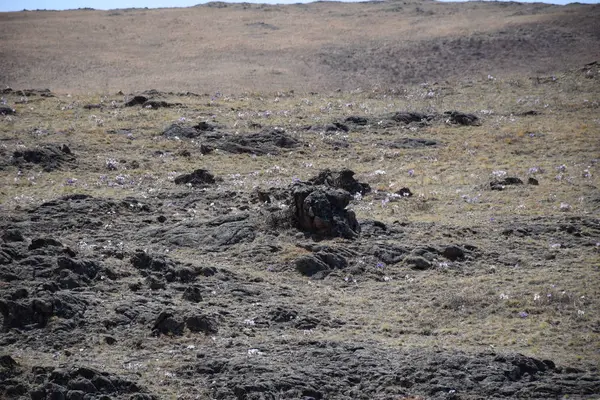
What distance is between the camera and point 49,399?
10477mm

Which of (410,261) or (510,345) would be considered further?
(410,261)

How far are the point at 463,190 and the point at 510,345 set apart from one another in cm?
1017

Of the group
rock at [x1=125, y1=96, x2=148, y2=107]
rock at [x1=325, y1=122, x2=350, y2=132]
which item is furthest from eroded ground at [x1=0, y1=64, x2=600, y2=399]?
rock at [x1=125, y1=96, x2=148, y2=107]

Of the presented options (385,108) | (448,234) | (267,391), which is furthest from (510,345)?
(385,108)

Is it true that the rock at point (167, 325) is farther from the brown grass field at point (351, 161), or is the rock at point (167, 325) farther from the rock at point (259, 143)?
the rock at point (259, 143)

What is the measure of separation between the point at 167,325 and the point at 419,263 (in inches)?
218

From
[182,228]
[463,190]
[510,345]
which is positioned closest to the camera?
[510,345]

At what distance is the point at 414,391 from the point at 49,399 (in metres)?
4.31

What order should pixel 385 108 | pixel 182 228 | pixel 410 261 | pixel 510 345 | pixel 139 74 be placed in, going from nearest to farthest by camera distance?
pixel 510 345 < pixel 410 261 < pixel 182 228 < pixel 385 108 < pixel 139 74

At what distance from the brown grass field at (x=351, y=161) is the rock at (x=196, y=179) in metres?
0.37

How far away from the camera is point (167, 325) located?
1286cm

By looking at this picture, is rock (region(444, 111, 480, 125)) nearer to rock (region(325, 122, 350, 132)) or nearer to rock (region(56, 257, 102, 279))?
rock (region(325, 122, 350, 132))

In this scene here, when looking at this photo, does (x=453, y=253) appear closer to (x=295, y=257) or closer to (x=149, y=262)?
(x=295, y=257)

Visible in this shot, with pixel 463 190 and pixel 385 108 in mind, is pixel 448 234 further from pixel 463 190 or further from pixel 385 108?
pixel 385 108
